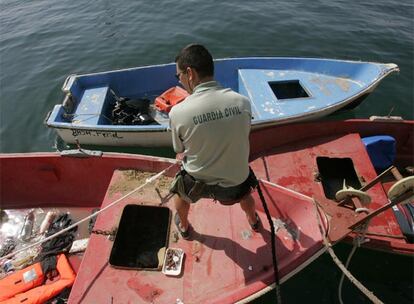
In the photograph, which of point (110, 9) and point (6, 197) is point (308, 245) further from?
point (110, 9)

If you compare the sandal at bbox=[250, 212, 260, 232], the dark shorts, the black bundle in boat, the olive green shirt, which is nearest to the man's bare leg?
the dark shorts

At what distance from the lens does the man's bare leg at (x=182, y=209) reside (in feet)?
13.6

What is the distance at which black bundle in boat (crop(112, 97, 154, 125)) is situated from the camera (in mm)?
8242

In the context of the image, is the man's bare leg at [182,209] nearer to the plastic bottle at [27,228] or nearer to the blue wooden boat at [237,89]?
the plastic bottle at [27,228]

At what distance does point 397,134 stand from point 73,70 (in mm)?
10676

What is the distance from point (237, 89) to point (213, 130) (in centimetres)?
652

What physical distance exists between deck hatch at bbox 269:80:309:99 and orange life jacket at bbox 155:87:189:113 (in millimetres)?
2456

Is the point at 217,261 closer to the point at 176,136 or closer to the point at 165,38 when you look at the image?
the point at 176,136

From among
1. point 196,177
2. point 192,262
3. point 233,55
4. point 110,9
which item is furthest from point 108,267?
point 110,9

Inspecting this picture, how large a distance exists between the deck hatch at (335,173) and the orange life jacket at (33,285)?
16.5 ft

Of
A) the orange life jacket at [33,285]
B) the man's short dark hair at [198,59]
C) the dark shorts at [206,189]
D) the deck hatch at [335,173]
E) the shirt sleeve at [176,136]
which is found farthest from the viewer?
the deck hatch at [335,173]

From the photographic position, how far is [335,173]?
22.8 feet

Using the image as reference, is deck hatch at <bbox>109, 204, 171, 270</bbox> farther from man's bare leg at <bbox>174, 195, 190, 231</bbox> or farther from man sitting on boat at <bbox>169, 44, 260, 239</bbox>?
man sitting on boat at <bbox>169, 44, 260, 239</bbox>

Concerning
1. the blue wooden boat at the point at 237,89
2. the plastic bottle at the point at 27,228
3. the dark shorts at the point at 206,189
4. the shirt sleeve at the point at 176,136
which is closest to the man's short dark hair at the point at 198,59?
the shirt sleeve at the point at 176,136
